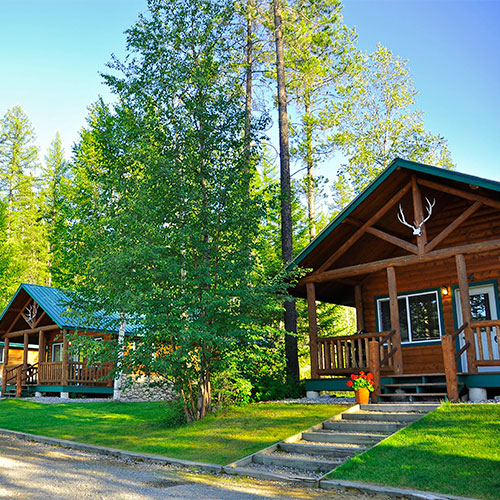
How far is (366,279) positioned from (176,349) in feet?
23.3

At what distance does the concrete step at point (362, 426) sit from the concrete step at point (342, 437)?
0.28m

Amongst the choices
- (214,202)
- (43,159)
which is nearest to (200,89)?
(214,202)

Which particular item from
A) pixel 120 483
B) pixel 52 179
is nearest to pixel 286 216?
pixel 120 483

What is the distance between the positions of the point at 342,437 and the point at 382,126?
71.4 feet

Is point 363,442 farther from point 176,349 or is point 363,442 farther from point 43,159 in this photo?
point 43,159

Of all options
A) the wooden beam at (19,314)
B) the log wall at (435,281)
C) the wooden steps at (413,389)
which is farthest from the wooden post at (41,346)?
the wooden steps at (413,389)

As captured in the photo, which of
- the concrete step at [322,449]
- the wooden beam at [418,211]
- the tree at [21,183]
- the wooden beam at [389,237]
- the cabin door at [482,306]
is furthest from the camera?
the tree at [21,183]

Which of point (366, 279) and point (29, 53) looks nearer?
point (366, 279)

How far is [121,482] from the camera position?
7152 mm

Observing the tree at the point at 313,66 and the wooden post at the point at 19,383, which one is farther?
the wooden post at the point at 19,383

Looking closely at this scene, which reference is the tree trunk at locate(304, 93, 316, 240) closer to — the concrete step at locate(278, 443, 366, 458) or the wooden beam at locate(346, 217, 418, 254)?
the wooden beam at locate(346, 217, 418, 254)

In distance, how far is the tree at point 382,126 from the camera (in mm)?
27203

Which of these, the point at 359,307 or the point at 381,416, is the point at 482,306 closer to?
the point at 359,307

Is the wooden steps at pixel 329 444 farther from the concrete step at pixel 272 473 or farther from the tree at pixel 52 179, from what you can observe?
the tree at pixel 52 179
